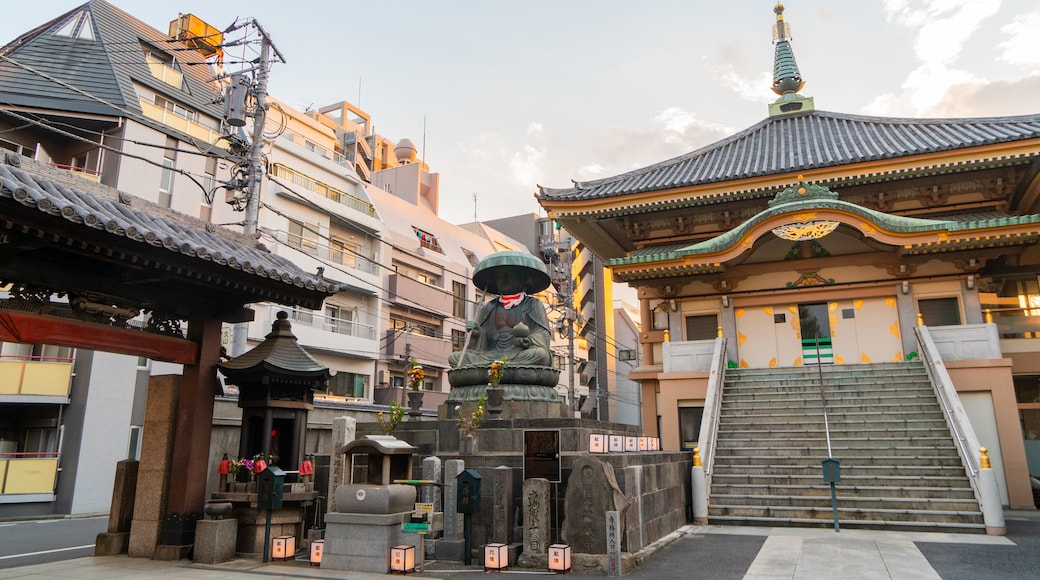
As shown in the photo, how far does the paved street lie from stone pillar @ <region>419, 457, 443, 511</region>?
111 centimetres

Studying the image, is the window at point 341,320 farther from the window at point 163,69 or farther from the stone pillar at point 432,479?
the stone pillar at point 432,479

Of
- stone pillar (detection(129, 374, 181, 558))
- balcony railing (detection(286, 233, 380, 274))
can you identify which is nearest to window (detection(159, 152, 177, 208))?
balcony railing (detection(286, 233, 380, 274))

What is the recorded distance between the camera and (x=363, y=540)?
932 cm

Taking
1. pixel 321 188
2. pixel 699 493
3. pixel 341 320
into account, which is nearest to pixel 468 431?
pixel 699 493

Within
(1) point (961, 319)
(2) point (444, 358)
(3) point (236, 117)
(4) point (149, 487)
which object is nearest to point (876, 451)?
(1) point (961, 319)

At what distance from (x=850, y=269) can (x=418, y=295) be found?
2538cm

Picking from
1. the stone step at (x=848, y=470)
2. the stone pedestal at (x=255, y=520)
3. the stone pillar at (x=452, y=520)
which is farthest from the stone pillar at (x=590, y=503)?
the stone step at (x=848, y=470)

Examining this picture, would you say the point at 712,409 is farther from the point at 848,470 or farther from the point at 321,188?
the point at 321,188

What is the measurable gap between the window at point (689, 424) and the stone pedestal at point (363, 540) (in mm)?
12176

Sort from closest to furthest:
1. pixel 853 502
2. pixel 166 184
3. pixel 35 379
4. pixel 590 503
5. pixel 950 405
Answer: pixel 590 503, pixel 853 502, pixel 950 405, pixel 35 379, pixel 166 184

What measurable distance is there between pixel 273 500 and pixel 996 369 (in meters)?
17.4

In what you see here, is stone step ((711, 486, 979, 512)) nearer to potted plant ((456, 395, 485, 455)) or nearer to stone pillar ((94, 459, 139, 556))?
potted plant ((456, 395, 485, 455))

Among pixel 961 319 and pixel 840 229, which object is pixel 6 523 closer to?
pixel 840 229

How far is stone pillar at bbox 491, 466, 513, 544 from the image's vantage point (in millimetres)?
9703
